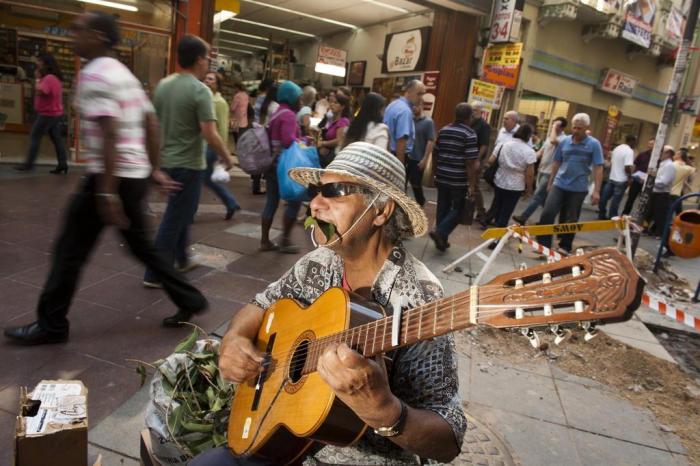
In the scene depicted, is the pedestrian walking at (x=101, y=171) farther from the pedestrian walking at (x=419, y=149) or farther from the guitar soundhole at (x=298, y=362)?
the pedestrian walking at (x=419, y=149)

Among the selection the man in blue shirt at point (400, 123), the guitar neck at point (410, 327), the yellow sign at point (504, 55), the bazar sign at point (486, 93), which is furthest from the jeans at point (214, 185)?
the yellow sign at point (504, 55)

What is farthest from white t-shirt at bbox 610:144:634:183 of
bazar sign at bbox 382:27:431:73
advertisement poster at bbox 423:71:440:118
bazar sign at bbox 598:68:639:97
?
bazar sign at bbox 598:68:639:97

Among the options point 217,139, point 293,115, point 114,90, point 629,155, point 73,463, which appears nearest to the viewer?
point 73,463

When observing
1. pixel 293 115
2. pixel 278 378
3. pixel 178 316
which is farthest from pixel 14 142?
pixel 278 378

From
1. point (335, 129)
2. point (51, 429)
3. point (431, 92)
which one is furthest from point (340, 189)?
point (431, 92)

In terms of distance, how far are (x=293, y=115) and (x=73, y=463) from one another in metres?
4.01

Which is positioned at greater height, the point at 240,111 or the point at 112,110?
the point at 240,111

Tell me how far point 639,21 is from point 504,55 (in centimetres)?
722

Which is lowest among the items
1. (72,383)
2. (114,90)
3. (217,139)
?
(72,383)

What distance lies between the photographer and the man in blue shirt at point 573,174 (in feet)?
21.0

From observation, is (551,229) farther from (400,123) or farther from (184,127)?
(184,127)

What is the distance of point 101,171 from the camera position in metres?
2.67

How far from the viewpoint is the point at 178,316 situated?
137 inches

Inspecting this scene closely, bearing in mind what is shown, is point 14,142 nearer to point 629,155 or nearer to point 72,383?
point 72,383
